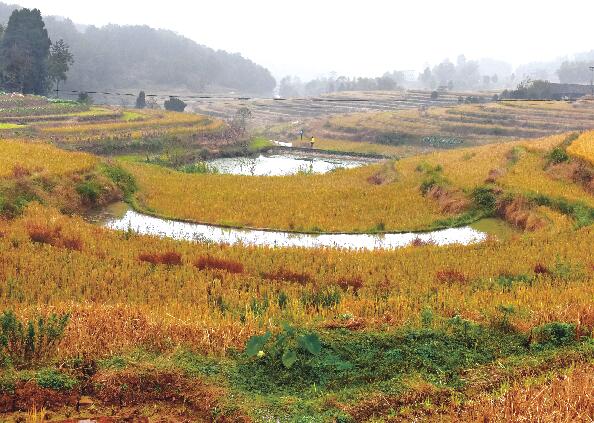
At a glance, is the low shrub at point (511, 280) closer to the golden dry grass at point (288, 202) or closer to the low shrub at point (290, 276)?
the low shrub at point (290, 276)

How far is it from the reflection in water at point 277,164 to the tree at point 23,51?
20800mm

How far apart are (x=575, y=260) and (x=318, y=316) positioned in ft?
17.9

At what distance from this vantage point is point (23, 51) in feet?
151

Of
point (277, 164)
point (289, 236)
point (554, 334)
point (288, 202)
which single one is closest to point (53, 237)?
point (289, 236)

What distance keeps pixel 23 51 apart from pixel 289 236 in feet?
136

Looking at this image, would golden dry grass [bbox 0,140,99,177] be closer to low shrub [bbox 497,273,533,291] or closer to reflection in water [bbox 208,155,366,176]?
low shrub [bbox 497,273,533,291]

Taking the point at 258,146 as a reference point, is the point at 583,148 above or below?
above

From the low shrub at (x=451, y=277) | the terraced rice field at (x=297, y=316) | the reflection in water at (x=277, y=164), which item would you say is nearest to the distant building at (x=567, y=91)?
the reflection in water at (x=277, y=164)

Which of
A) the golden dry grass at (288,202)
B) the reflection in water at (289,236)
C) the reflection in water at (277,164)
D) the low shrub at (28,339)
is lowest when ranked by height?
the reflection in water at (277,164)

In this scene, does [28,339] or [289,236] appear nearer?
[28,339]

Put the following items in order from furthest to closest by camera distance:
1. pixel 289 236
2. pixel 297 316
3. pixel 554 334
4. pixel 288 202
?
pixel 288 202, pixel 289 236, pixel 297 316, pixel 554 334

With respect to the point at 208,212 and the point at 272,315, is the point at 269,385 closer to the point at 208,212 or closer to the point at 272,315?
the point at 272,315

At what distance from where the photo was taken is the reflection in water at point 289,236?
42.5 ft

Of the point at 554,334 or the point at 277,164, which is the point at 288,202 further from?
the point at 277,164
